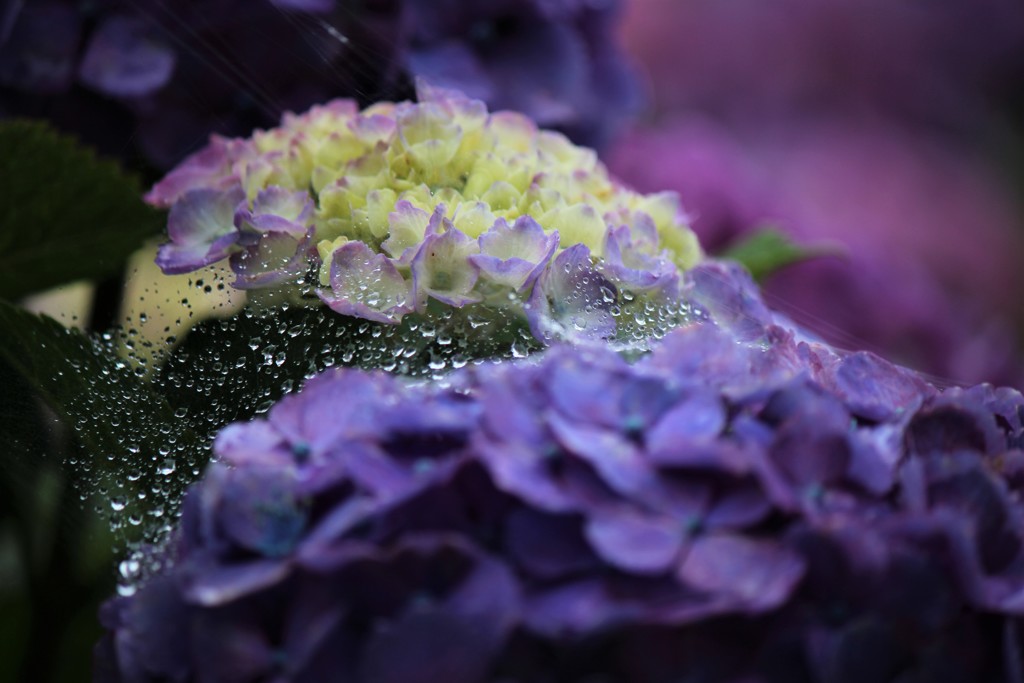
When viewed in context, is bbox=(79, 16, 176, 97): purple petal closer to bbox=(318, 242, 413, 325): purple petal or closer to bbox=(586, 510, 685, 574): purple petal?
bbox=(318, 242, 413, 325): purple petal

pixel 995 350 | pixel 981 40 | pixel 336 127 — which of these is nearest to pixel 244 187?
pixel 336 127

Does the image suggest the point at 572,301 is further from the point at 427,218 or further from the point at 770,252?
the point at 770,252

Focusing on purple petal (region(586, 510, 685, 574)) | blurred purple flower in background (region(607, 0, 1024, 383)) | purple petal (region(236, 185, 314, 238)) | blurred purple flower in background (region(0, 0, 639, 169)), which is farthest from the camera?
blurred purple flower in background (region(607, 0, 1024, 383))

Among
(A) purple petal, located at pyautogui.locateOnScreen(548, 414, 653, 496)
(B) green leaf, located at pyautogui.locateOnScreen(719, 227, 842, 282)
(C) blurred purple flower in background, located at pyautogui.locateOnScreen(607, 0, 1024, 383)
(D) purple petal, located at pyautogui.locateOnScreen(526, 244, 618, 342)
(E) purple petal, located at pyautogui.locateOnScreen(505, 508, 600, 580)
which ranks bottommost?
(C) blurred purple flower in background, located at pyautogui.locateOnScreen(607, 0, 1024, 383)

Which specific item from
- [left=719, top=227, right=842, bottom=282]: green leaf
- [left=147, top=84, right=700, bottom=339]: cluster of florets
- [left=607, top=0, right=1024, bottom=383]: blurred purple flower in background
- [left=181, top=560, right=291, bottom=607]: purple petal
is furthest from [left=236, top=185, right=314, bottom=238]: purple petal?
[left=607, top=0, right=1024, bottom=383]: blurred purple flower in background

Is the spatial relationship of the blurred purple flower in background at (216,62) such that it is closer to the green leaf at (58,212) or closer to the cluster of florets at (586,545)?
the green leaf at (58,212)

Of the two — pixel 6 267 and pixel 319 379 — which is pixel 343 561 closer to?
pixel 319 379

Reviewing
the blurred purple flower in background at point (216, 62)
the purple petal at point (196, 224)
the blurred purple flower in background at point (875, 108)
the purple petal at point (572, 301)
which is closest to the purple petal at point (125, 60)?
the blurred purple flower in background at point (216, 62)
